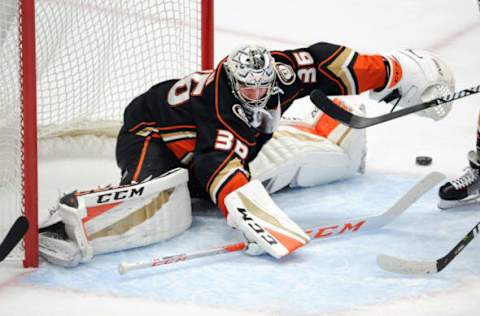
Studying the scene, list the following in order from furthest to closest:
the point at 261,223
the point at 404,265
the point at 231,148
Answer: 1. the point at 231,148
2. the point at 261,223
3. the point at 404,265

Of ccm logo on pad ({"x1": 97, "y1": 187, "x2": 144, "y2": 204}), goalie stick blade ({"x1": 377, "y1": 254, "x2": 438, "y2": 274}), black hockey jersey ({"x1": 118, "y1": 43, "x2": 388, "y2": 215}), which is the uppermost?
black hockey jersey ({"x1": 118, "y1": 43, "x2": 388, "y2": 215})

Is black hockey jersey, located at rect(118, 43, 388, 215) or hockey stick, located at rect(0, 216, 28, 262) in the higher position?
black hockey jersey, located at rect(118, 43, 388, 215)

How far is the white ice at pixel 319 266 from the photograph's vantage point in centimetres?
290

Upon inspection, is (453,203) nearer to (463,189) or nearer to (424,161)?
(463,189)

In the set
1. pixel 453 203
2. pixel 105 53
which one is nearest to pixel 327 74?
pixel 453 203

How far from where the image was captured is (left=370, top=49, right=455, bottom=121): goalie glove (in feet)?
12.0

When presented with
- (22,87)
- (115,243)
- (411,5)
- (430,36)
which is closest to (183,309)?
(115,243)

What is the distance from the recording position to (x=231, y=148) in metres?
3.37

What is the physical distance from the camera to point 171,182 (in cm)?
337

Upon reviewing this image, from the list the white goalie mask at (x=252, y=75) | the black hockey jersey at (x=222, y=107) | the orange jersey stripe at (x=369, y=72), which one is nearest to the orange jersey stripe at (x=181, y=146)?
the black hockey jersey at (x=222, y=107)

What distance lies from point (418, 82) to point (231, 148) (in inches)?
28.6

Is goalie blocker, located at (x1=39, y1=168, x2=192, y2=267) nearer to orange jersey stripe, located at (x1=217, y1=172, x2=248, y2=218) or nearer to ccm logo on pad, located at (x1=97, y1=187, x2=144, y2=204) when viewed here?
ccm logo on pad, located at (x1=97, y1=187, x2=144, y2=204)

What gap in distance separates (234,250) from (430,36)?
2.74 m

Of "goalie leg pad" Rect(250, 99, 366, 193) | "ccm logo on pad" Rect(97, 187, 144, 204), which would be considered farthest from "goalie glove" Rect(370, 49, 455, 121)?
"ccm logo on pad" Rect(97, 187, 144, 204)
